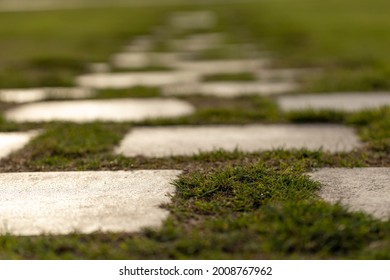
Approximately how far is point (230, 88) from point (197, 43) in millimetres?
3758

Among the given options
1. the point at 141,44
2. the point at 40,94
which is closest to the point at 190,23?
the point at 141,44

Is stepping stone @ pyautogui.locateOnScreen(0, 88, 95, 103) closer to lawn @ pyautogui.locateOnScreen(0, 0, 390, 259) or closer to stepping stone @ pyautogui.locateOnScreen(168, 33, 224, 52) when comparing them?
lawn @ pyautogui.locateOnScreen(0, 0, 390, 259)

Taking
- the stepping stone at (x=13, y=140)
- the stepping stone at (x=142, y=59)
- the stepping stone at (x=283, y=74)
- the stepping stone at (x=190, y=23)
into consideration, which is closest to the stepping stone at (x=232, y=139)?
the stepping stone at (x=13, y=140)

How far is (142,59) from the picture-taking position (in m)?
6.39

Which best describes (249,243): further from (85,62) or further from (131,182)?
(85,62)

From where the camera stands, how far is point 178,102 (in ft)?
12.8

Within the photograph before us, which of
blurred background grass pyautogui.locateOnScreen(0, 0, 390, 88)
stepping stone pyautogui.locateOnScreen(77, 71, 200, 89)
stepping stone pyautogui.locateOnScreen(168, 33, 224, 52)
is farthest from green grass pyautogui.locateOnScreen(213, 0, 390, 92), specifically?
stepping stone pyautogui.locateOnScreen(77, 71, 200, 89)

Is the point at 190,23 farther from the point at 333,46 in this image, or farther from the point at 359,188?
the point at 359,188

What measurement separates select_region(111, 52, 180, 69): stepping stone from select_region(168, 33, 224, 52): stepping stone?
0.62m

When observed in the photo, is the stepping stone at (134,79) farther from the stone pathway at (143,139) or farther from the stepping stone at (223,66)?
the stepping stone at (223,66)

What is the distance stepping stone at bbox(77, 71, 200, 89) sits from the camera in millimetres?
4711

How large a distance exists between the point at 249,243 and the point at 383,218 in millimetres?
433

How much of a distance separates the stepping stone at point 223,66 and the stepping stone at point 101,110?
1.50 m

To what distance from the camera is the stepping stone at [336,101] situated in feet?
11.5
